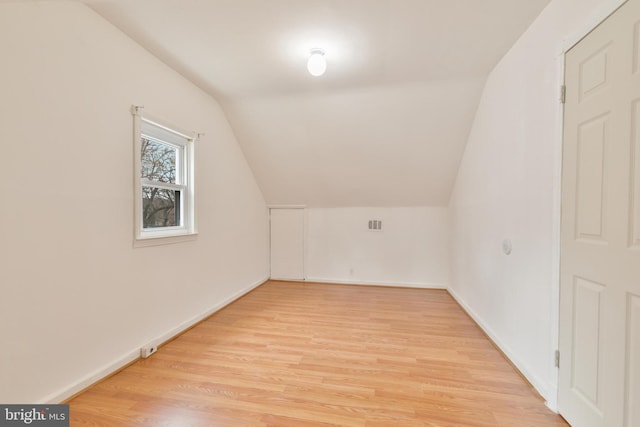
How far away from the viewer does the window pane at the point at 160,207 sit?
96.4 inches

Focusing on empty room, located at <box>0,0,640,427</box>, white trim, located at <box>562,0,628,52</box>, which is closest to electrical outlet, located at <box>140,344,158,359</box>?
empty room, located at <box>0,0,640,427</box>

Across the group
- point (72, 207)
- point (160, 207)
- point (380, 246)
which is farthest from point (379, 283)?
point (72, 207)

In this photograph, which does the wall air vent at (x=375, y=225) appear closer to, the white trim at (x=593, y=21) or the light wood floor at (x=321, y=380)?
the light wood floor at (x=321, y=380)

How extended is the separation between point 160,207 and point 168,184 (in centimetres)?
24

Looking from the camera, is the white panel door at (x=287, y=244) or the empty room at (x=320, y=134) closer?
the empty room at (x=320, y=134)

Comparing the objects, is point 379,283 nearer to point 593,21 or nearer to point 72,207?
point 593,21

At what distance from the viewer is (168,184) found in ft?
8.63

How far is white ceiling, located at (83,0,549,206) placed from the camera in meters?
1.87

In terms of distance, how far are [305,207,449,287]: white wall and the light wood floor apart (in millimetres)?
1360

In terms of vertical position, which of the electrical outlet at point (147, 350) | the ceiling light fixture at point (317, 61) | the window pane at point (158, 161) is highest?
the ceiling light fixture at point (317, 61)

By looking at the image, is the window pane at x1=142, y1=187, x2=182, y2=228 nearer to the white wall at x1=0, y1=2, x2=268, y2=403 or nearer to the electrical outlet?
the white wall at x1=0, y1=2, x2=268, y2=403

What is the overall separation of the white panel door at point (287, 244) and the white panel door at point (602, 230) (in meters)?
3.70

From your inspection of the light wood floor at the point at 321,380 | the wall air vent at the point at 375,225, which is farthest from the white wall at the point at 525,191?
the wall air vent at the point at 375,225

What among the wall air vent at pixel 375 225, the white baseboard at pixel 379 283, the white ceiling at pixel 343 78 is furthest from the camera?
the wall air vent at pixel 375 225
